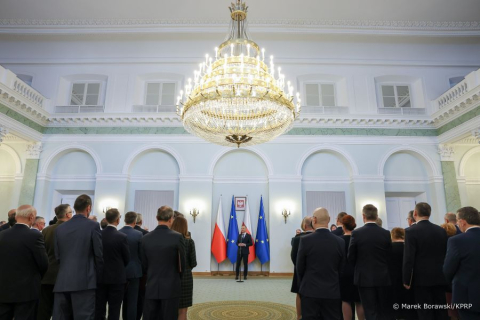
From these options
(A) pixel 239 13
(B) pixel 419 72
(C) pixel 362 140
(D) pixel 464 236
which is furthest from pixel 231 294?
(B) pixel 419 72

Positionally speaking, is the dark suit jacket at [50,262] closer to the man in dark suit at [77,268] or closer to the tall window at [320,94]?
the man in dark suit at [77,268]

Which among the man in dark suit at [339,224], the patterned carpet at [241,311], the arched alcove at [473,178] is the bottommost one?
the patterned carpet at [241,311]

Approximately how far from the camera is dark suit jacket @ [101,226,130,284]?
378 cm

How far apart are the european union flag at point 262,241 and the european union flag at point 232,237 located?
2.30ft

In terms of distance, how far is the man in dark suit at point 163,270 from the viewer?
3273 millimetres

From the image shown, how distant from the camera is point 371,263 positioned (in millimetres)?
3615

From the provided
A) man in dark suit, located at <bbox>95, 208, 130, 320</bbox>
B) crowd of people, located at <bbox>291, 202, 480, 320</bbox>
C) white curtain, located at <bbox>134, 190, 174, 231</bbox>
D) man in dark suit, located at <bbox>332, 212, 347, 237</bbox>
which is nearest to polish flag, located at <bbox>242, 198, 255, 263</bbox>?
white curtain, located at <bbox>134, 190, 174, 231</bbox>

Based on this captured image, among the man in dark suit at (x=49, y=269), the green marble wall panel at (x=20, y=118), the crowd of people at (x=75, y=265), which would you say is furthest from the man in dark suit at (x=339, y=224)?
the green marble wall panel at (x=20, y=118)

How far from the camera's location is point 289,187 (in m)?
10.4

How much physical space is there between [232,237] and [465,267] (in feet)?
24.7

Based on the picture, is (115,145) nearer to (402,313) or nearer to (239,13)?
(239,13)

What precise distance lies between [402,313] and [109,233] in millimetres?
3851

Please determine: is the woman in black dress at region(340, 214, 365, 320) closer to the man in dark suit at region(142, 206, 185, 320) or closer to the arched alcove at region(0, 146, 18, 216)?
the man in dark suit at region(142, 206, 185, 320)

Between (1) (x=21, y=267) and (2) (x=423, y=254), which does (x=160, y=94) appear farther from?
(2) (x=423, y=254)
